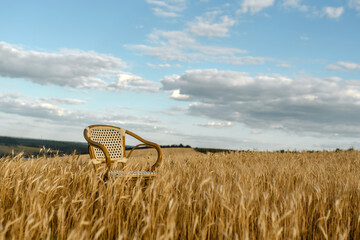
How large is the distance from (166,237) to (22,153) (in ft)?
12.1

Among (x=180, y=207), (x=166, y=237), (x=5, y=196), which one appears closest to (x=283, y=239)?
(x=180, y=207)

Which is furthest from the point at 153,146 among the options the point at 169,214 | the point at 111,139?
the point at 169,214

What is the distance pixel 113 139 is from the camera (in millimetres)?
4938

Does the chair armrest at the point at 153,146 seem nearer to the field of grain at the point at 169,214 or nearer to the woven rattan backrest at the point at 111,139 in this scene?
the woven rattan backrest at the point at 111,139

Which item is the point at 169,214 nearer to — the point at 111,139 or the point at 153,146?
the point at 153,146

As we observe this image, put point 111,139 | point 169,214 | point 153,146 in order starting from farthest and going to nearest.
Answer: point 111,139, point 153,146, point 169,214

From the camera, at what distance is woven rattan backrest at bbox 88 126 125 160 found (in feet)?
15.7

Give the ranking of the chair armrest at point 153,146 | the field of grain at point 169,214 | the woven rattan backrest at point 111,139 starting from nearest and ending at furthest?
the field of grain at point 169,214 < the chair armrest at point 153,146 < the woven rattan backrest at point 111,139

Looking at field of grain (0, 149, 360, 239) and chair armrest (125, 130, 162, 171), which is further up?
chair armrest (125, 130, 162, 171)

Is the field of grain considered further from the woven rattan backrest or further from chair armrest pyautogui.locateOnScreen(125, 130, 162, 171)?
the woven rattan backrest

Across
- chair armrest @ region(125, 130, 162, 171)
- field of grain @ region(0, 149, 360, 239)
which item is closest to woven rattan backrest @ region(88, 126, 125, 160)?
chair armrest @ region(125, 130, 162, 171)

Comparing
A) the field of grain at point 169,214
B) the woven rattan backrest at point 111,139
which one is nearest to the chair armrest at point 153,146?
the woven rattan backrest at point 111,139

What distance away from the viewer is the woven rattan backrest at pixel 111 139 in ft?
15.7

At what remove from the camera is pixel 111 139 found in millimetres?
4922
